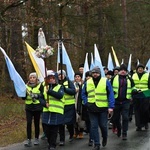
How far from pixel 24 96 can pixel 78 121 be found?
1.75 meters

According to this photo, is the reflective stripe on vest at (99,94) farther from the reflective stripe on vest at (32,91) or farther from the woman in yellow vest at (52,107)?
the reflective stripe on vest at (32,91)

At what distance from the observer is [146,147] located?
9305 millimetres

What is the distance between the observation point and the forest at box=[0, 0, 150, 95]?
2031cm

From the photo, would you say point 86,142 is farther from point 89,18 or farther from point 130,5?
point 130,5

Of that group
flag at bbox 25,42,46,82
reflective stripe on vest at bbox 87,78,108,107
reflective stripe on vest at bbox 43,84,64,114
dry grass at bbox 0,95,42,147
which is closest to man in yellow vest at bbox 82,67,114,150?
reflective stripe on vest at bbox 87,78,108,107

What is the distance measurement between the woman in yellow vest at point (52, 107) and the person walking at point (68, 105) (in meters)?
0.59

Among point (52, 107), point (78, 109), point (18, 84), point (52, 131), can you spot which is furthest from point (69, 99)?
point (18, 84)

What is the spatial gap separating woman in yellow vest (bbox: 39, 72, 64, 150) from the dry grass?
1.62 meters

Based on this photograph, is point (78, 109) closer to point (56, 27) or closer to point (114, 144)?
point (114, 144)

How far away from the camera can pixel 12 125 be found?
14016 mm

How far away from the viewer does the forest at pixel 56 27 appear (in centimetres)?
2031

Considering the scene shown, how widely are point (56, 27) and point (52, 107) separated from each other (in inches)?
568

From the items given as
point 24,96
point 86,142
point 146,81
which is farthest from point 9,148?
point 146,81

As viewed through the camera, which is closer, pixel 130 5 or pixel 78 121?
pixel 78 121
